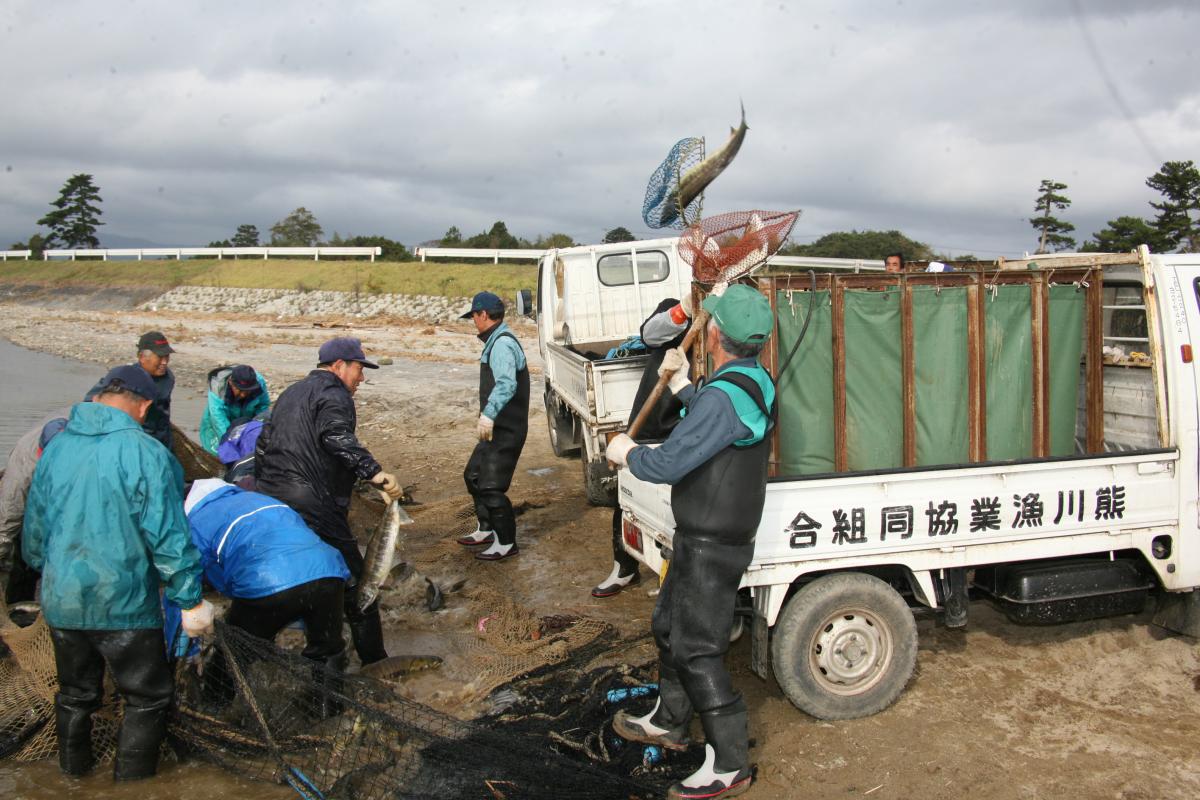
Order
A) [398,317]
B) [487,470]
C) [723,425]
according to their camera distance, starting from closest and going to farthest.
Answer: [723,425] → [487,470] → [398,317]

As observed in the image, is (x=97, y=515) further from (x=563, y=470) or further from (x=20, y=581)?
(x=563, y=470)

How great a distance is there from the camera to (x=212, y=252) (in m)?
44.2

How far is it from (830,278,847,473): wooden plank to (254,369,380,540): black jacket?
2.45 metres

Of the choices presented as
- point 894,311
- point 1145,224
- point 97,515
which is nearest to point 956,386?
point 894,311

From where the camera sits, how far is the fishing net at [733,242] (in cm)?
441

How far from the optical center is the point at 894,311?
4430 mm

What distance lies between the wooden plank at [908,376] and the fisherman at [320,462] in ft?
8.93

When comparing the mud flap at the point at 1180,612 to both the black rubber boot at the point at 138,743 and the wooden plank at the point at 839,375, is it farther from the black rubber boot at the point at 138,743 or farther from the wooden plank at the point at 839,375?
the black rubber boot at the point at 138,743

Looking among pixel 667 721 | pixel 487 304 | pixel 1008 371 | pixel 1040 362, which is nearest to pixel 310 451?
pixel 667 721

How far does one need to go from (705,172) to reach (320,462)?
2.87 m

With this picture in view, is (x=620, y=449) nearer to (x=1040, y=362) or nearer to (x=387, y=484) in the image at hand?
(x=387, y=484)

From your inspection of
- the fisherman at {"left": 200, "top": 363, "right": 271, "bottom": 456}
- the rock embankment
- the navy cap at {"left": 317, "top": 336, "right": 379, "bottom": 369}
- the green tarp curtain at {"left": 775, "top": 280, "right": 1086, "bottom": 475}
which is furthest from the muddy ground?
the rock embankment

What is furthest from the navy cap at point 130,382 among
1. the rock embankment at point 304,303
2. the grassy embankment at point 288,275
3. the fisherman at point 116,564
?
the rock embankment at point 304,303

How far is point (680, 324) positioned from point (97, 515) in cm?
340
